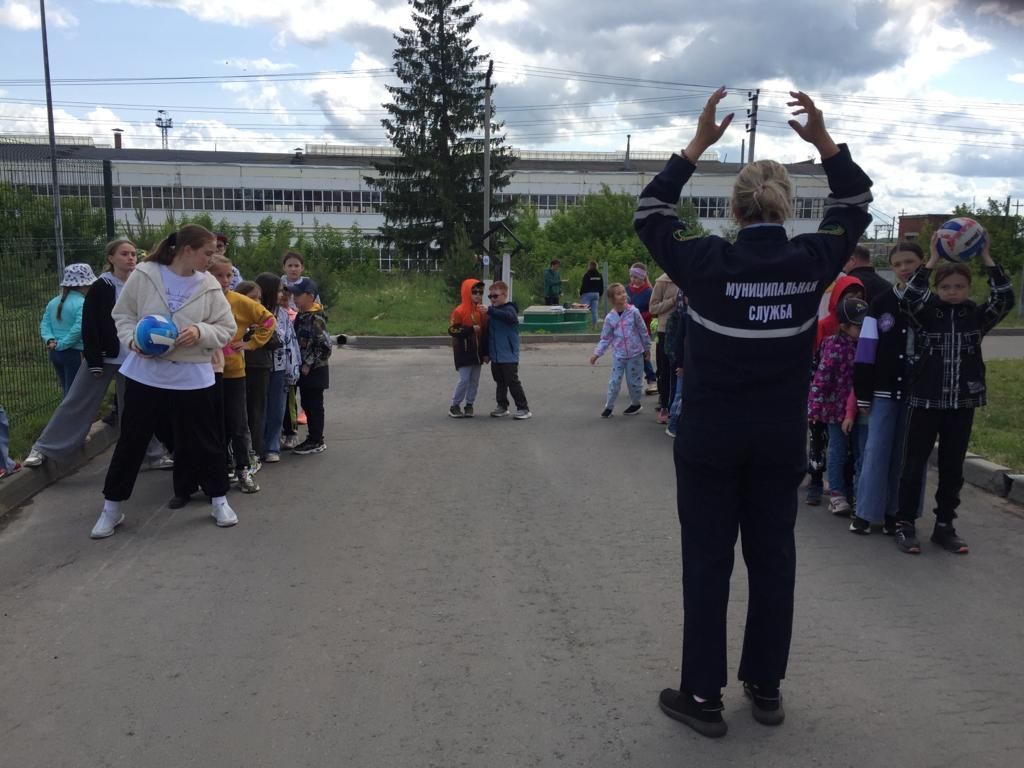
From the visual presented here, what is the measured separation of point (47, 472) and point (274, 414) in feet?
6.40

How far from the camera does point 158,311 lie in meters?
5.90

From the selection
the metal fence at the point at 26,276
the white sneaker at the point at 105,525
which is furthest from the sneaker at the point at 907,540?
the metal fence at the point at 26,276

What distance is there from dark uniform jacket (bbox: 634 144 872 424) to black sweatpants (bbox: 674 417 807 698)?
113 millimetres

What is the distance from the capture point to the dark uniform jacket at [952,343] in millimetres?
5570

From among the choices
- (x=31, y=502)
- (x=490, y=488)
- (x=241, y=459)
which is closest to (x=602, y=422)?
(x=490, y=488)

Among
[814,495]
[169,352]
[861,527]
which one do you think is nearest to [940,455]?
[861,527]

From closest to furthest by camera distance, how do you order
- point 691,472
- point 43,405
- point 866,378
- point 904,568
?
1. point 691,472
2. point 904,568
3. point 866,378
4. point 43,405

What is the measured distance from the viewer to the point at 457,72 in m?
46.6

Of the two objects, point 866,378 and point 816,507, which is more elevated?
point 866,378

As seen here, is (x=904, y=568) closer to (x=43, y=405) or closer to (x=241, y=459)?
(x=241, y=459)

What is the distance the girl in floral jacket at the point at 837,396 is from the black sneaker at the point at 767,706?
10.6 ft

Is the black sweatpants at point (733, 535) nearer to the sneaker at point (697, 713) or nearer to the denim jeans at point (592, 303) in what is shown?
the sneaker at point (697, 713)

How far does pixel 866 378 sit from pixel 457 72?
144ft

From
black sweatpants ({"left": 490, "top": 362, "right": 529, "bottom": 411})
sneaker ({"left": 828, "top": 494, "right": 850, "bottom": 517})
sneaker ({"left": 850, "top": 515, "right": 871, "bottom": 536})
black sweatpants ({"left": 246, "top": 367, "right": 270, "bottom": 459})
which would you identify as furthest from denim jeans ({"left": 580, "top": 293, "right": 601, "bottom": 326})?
sneaker ({"left": 850, "top": 515, "right": 871, "bottom": 536})
